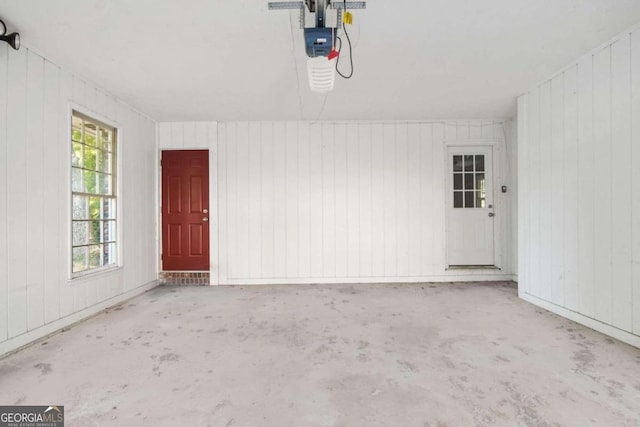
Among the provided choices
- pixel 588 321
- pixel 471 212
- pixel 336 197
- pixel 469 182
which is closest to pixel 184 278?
pixel 336 197

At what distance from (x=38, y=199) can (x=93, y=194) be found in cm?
70

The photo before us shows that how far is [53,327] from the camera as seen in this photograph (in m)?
2.64

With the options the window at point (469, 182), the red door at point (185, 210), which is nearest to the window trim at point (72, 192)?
the red door at point (185, 210)

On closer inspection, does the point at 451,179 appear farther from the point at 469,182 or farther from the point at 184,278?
the point at 184,278

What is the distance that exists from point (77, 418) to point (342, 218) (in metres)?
3.55

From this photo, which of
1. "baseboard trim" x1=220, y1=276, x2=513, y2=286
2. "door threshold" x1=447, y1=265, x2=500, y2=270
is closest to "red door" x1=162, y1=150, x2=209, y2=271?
"baseboard trim" x1=220, y1=276, x2=513, y2=286

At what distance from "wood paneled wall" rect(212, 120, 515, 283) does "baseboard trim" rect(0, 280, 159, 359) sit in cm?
154

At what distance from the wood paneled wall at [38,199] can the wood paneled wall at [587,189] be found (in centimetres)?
503

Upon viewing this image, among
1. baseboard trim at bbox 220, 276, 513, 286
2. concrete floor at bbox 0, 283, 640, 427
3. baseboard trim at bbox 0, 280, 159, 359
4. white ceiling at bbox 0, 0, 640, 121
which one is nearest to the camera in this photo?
concrete floor at bbox 0, 283, 640, 427

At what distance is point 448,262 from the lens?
14.8 ft

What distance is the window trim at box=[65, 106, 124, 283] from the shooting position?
112 inches

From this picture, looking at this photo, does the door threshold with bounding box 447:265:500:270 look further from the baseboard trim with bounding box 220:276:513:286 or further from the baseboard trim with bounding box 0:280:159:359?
the baseboard trim with bounding box 0:280:159:359

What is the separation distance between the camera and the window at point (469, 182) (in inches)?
179

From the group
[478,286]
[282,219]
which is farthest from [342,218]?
[478,286]
